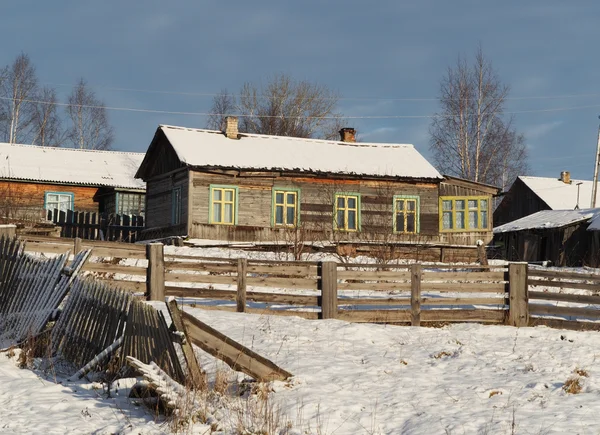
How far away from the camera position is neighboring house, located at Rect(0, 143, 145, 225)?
37250 mm

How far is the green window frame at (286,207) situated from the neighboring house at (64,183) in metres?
12.5

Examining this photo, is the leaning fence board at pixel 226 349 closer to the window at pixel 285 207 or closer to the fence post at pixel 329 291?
the fence post at pixel 329 291

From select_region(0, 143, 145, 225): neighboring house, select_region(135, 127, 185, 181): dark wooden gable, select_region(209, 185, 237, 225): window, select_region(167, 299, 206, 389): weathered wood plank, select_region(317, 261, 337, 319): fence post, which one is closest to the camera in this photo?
select_region(167, 299, 206, 389): weathered wood plank

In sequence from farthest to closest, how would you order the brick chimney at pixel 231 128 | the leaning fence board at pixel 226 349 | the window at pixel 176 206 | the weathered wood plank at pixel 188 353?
the brick chimney at pixel 231 128, the window at pixel 176 206, the leaning fence board at pixel 226 349, the weathered wood plank at pixel 188 353

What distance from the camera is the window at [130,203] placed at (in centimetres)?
3866

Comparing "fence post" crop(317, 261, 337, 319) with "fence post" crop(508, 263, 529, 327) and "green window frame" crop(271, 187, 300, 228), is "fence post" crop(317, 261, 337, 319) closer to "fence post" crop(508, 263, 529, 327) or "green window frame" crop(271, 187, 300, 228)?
"fence post" crop(508, 263, 529, 327)

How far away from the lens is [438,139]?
45438 mm

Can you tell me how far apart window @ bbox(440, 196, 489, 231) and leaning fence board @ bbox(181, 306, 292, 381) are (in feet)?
75.1

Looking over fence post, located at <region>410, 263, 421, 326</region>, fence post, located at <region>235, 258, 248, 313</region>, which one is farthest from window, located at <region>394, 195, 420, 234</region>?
fence post, located at <region>235, 258, 248, 313</region>

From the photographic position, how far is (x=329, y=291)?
1348 centimetres

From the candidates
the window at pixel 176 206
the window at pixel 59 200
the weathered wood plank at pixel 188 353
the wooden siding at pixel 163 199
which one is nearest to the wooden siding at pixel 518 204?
the wooden siding at pixel 163 199

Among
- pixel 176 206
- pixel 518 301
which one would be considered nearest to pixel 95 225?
pixel 176 206

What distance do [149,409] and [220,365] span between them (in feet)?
4.95

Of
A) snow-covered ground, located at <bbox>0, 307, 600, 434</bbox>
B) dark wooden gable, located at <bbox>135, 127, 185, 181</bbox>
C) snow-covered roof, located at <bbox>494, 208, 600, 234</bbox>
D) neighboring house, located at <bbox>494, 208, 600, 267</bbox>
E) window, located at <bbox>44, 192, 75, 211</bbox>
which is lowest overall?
snow-covered ground, located at <bbox>0, 307, 600, 434</bbox>
